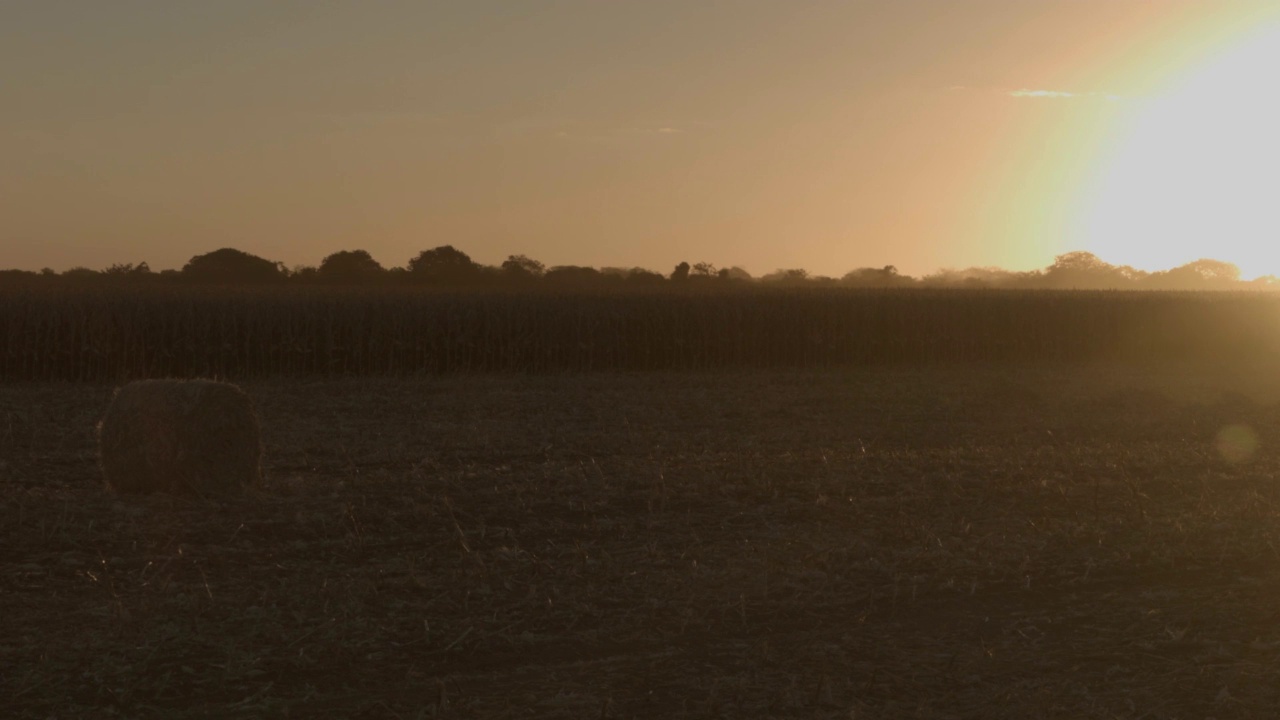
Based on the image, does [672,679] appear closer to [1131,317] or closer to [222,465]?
[222,465]

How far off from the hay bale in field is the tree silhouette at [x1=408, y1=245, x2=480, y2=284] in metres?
30.7

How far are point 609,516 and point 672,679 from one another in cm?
344

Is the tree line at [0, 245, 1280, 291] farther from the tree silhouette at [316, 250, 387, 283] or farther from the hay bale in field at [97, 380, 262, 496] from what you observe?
the hay bale in field at [97, 380, 262, 496]

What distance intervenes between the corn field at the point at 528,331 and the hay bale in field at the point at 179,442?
1173 cm

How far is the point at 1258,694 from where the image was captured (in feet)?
18.4

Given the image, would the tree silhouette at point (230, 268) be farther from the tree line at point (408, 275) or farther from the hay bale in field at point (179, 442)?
the hay bale in field at point (179, 442)

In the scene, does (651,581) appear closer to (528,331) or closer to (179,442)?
(179,442)

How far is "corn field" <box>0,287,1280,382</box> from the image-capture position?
2144 centimetres

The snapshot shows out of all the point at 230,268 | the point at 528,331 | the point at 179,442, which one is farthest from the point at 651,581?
the point at 230,268

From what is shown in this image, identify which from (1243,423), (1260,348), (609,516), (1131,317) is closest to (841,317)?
(1131,317)

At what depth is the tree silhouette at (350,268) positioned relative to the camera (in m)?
40.8

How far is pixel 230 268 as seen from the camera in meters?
40.8

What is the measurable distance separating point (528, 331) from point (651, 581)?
1686cm

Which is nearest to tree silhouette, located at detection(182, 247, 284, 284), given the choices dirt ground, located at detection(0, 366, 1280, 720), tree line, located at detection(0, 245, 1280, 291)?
Result: tree line, located at detection(0, 245, 1280, 291)
